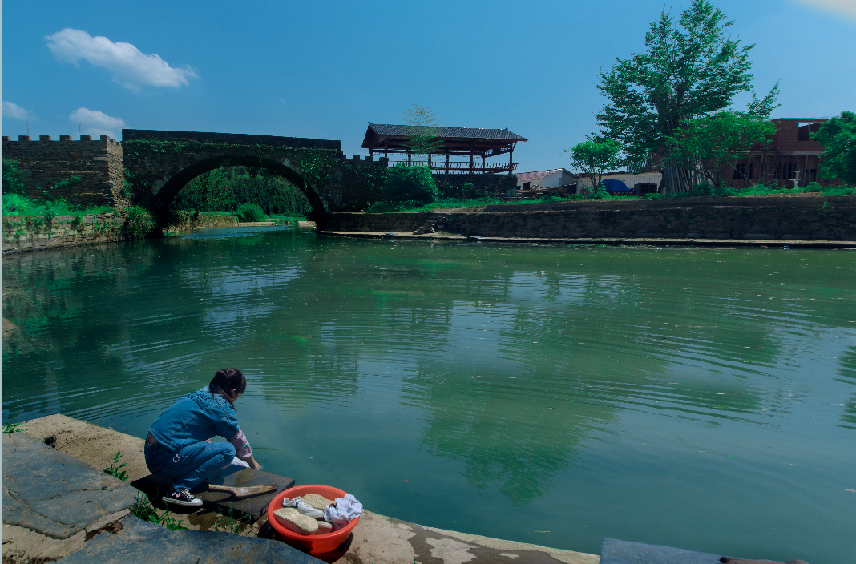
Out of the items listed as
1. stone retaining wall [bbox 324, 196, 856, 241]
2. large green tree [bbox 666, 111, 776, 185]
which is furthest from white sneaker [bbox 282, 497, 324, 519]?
large green tree [bbox 666, 111, 776, 185]

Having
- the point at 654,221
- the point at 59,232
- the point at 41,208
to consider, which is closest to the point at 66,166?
the point at 41,208

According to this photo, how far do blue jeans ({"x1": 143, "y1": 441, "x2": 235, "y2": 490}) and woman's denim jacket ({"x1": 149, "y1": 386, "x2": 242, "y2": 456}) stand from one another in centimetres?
4

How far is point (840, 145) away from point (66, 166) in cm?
3515

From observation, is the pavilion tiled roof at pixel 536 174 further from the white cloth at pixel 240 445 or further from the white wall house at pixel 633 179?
the white cloth at pixel 240 445

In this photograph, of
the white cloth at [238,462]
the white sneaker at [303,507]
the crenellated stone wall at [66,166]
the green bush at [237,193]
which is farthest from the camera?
the green bush at [237,193]

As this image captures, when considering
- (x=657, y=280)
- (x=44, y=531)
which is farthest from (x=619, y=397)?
(x=657, y=280)

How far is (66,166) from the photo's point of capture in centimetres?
2517

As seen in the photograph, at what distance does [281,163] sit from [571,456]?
28.3 m

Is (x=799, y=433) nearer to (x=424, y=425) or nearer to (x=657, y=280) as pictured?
(x=424, y=425)

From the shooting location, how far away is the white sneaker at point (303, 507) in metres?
2.73

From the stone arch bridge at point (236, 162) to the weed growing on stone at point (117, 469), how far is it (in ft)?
89.5

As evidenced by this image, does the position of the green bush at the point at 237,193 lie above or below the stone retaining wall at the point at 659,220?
above

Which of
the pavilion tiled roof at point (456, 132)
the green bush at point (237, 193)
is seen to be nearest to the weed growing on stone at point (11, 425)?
the pavilion tiled roof at point (456, 132)

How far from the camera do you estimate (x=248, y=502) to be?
3002mm
